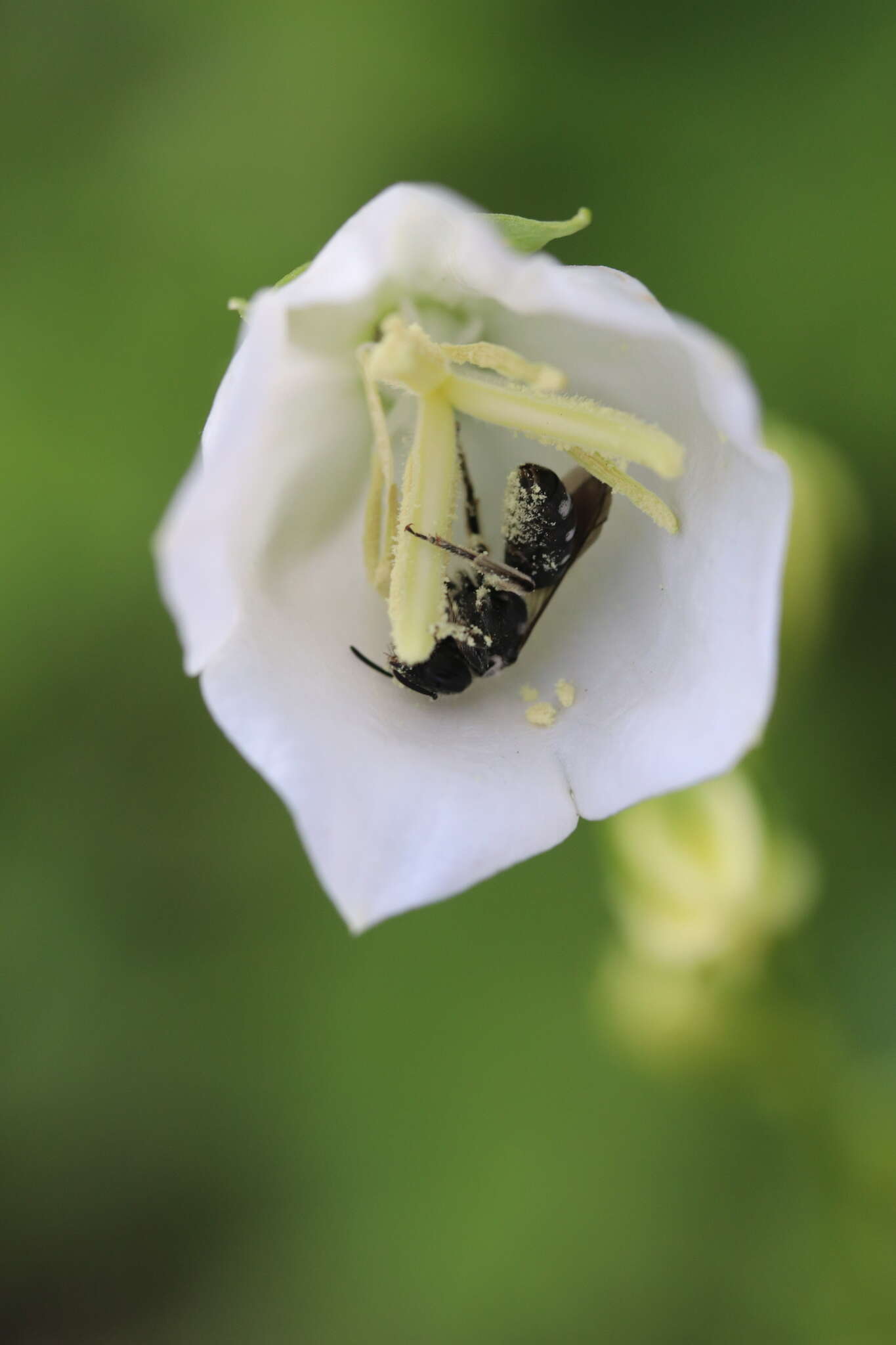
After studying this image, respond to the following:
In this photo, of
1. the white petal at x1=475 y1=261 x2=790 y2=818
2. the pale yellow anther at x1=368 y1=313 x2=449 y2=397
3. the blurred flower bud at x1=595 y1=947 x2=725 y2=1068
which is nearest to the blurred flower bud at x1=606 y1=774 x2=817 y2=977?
the blurred flower bud at x1=595 y1=947 x2=725 y2=1068

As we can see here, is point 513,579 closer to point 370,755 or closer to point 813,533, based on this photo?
point 370,755

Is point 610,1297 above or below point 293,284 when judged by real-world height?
below

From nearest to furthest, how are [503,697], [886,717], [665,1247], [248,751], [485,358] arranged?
[248,751]
[485,358]
[503,697]
[886,717]
[665,1247]

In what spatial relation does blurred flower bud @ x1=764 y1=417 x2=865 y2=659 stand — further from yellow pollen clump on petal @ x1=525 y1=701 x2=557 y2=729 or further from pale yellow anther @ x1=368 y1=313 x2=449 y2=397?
pale yellow anther @ x1=368 y1=313 x2=449 y2=397

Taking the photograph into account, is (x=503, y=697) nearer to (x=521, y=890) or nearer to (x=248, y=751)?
(x=248, y=751)

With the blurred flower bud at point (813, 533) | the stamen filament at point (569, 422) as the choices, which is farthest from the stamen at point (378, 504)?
the blurred flower bud at point (813, 533)

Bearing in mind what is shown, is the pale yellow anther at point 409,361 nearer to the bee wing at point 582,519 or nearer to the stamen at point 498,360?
the stamen at point 498,360

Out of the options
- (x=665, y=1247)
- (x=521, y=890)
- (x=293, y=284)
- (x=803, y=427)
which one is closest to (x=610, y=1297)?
(x=665, y=1247)
